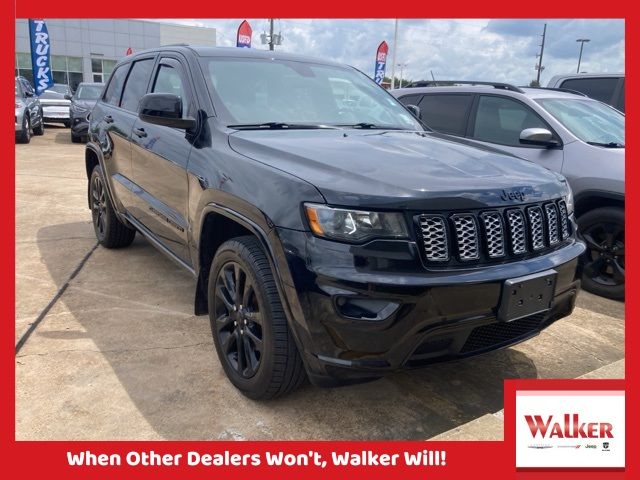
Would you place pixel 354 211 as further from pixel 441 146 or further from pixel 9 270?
pixel 9 270

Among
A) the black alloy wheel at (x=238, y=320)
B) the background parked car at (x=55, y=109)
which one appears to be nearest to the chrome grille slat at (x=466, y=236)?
the black alloy wheel at (x=238, y=320)

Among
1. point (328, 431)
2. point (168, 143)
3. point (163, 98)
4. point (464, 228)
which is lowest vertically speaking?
point (328, 431)

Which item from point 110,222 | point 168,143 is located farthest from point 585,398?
point 110,222

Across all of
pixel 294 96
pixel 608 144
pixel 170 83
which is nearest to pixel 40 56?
pixel 170 83

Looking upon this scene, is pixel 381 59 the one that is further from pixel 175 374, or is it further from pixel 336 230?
pixel 336 230

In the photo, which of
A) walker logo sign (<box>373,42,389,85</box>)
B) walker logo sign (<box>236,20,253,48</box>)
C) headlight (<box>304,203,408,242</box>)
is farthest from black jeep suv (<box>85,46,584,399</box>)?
walker logo sign (<box>373,42,389,85</box>)

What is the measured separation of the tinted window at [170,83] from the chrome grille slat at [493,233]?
2.03 meters

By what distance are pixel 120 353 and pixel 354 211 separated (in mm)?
1897

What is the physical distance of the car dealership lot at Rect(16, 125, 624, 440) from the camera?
265 centimetres

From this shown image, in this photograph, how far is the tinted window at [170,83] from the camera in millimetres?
3576

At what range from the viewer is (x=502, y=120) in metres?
5.41

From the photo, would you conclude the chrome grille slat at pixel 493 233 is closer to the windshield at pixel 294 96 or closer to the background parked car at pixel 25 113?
the windshield at pixel 294 96

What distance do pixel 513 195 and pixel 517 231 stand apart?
0.17m

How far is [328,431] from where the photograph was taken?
262cm
